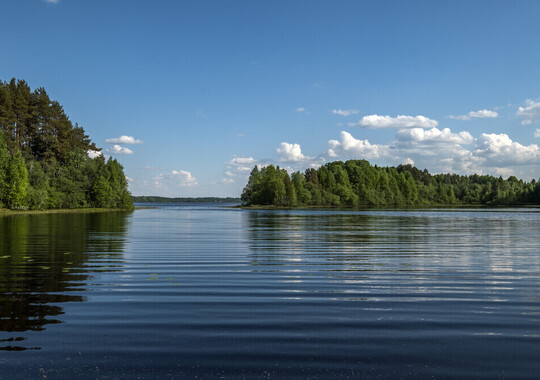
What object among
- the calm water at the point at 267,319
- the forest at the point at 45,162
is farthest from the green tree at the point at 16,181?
the calm water at the point at 267,319

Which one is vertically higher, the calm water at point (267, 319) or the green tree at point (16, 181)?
the green tree at point (16, 181)

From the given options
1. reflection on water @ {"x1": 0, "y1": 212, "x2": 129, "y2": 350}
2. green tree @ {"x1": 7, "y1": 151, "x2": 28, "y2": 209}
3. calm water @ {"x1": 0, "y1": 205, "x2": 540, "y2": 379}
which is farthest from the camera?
green tree @ {"x1": 7, "y1": 151, "x2": 28, "y2": 209}

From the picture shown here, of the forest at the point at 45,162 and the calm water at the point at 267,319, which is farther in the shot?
the forest at the point at 45,162

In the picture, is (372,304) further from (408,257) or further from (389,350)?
(408,257)

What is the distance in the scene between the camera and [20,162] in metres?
84.2

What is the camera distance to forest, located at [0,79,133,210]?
85062mm

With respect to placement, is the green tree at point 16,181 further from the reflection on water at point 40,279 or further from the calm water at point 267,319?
the calm water at point 267,319

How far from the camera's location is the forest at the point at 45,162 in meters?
85.1

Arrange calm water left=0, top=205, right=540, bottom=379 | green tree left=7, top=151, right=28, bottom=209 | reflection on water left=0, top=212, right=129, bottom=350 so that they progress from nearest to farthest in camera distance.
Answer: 1. calm water left=0, top=205, right=540, bottom=379
2. reflection on water left=0, top=212, right=129, bottom=350
3. green tree left=7, top=151, right=28, bottom=209

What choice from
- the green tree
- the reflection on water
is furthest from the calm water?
the green tree

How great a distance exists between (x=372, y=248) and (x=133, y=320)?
2005 cm

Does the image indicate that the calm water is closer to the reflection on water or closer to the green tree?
the reflection on water

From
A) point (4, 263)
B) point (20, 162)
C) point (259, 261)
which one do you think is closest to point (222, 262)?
point (259, 261)

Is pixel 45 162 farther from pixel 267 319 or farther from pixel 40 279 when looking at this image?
pixel 267 319
